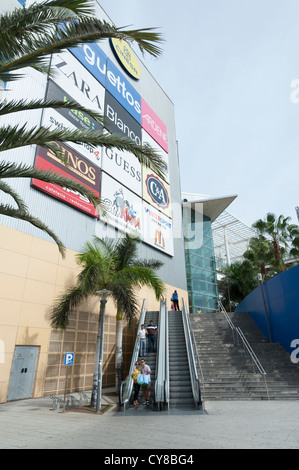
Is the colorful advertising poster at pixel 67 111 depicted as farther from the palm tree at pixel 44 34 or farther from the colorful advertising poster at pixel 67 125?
the palm tree at pixel 44 34

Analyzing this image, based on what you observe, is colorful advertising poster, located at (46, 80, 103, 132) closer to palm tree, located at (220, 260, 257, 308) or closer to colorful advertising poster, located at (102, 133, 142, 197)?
colorful advertising poster, located at (102, 133, 142, 197)

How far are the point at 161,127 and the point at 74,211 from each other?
17.0 metres

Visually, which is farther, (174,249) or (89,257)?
(174,249)

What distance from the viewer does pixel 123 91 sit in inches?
893

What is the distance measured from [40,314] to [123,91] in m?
18.3

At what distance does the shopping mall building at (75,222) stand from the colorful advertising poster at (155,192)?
3.6 inches

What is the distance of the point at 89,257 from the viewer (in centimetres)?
1034

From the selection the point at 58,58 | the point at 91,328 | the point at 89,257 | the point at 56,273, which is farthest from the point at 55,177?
the point at 58,58

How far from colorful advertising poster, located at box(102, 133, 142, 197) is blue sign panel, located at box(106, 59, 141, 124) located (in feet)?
14.6

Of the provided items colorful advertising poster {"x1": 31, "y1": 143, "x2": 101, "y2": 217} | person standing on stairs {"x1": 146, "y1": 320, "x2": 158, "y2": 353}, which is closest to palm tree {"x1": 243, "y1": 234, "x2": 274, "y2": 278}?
person standing on stairs {"x1": 146, "y1": 320, "x2": 158, "y2": 353}

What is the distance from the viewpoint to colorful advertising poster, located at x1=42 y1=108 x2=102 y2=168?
1431 centimetres

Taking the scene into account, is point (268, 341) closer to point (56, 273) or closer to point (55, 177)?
point (56, 273)

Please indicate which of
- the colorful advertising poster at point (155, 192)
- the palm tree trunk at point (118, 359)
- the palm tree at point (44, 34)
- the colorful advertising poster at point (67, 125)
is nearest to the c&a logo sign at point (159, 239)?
the colorful advertising poster at point (155, 192)

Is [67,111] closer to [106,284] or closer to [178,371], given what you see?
[106,284]
